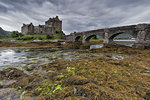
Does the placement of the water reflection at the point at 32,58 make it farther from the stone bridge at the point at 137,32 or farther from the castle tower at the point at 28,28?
the castle tower at the point at 28,28

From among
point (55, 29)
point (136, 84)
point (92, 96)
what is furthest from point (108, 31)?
point (55, 29)

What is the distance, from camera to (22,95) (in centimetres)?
251

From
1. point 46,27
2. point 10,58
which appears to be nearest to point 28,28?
point 46,27

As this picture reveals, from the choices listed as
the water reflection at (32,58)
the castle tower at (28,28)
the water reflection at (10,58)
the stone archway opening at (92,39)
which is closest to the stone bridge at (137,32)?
the stone archway opening at (92,39)

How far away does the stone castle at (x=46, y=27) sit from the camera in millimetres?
59375

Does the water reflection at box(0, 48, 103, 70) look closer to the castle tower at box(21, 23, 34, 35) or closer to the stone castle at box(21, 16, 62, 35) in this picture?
the stone castle at box(21, 16, 62, 35)

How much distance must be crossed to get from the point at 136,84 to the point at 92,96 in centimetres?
229

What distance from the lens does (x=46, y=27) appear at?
5966 centimetres

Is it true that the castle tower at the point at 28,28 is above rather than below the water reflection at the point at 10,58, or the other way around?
above

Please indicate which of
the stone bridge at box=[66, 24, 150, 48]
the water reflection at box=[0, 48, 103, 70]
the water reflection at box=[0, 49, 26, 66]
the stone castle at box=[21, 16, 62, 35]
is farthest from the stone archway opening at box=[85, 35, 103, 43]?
the stone castle at box=[21, 16, 62, 35]

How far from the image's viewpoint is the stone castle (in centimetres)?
5938

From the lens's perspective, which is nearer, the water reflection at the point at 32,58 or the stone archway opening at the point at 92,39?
the water reflection at the point at 32,58

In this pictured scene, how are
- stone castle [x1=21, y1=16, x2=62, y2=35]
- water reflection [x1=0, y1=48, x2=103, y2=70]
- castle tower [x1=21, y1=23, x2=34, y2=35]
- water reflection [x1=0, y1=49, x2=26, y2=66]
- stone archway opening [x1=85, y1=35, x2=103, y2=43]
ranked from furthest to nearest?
stone castle [x1=21, y1=16, x2=62, y2=35] → castle tower [x1=21, y1=23, x2=34, y2=35] → stone archway opening [x1=85, y1=35, x2=103, y2=43] → water reflection [x1=0, y1=49, x2=26, y2=66] → water reflection [x1=0, y1=48, x2=103, y2=70]

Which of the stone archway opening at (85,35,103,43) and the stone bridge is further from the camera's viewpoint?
the stone archway opening at (85,35,103,43)
